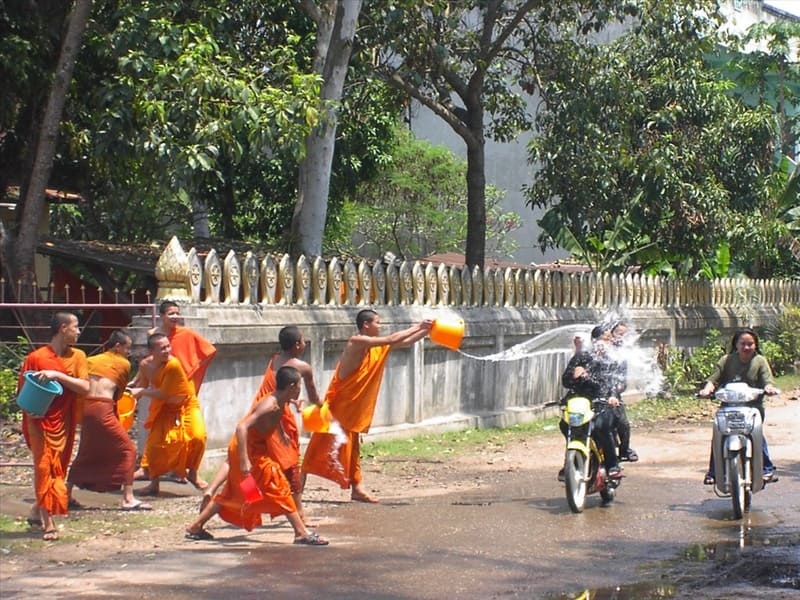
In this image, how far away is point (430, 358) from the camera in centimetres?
1328

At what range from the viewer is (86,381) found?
306 inches

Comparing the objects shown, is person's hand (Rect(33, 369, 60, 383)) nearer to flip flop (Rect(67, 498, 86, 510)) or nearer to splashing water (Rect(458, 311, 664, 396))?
flip flop (Rect(67, 498, 86, 510))

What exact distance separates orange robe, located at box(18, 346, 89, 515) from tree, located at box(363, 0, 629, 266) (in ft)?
27.2

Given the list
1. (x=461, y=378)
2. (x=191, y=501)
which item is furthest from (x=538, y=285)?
(x=191, y=501)

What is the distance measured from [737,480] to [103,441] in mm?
4668

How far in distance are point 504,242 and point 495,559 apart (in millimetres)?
23818

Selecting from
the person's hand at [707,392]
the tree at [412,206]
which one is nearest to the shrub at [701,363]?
the tree at [412,206]

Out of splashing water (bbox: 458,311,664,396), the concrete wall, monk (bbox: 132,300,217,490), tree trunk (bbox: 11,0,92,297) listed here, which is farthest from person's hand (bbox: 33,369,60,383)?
tree trunk (bbox: 11,0,92,297)

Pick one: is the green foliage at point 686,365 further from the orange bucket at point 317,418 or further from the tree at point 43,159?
the orange bucket at point 317,418

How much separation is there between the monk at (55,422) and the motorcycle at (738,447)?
4654 millimetres

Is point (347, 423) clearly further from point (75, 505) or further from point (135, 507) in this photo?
point (75, 505)

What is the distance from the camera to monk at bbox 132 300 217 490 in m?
9.36

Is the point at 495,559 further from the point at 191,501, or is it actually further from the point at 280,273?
the point at 280,273

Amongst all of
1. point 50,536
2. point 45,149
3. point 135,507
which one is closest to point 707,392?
point 135,507
